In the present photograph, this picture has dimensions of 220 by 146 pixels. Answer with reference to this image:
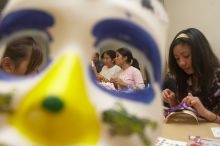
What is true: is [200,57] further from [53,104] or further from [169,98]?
[53,104]

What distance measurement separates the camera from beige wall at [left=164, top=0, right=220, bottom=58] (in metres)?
2.59

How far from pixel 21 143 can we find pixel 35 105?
5cm

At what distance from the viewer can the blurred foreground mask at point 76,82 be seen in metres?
0.42

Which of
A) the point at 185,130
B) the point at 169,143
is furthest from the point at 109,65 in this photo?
the point at 169,143

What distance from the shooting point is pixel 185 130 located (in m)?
1.25

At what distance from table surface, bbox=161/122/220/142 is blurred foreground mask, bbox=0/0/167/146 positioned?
709 millimetres

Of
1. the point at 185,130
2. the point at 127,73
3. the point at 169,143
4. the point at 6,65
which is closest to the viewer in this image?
the point at 6,65

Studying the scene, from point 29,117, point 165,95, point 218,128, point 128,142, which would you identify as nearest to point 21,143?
point 29,117

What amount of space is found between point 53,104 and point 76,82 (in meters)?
0.05

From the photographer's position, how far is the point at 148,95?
502 mm

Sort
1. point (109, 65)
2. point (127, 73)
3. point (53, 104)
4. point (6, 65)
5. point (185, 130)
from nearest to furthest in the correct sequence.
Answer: point (53, 104), point (6, 65), point (185, 130), point (127, 73), point (109, 65)

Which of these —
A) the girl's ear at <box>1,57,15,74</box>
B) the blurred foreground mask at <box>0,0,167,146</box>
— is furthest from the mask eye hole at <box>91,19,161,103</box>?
the girl's ear at <box>1,57,15,74</box>

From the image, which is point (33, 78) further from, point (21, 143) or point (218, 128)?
point (218, 128)

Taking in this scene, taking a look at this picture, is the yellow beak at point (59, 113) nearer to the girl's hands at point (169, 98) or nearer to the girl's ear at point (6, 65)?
the girl's ear at point (6, 65)
